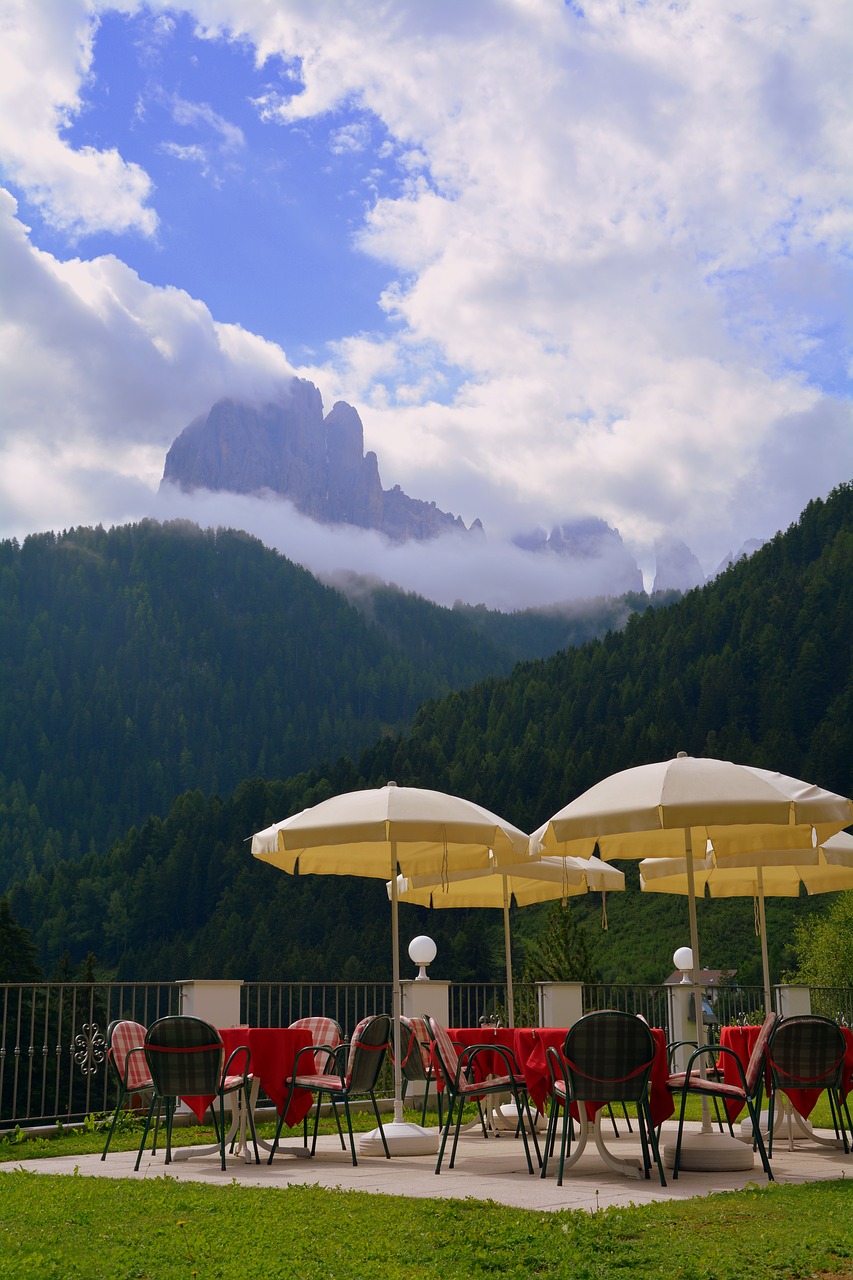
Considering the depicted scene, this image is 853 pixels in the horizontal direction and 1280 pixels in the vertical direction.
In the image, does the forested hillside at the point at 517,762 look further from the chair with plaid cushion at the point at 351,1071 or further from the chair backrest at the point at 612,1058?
the chair backrest at the point at 612,1058

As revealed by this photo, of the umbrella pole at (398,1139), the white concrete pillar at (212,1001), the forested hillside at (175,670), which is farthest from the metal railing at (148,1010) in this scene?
the forested hillside at (175,670)

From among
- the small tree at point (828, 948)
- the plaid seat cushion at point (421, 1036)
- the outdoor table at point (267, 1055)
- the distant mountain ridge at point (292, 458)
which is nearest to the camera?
the outdoor table at point (267, 1055)

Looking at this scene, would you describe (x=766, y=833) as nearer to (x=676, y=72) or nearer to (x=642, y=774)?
(x=642, y=774)

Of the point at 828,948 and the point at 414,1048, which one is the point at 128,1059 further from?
the point at 828,948

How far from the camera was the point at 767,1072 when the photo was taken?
6.78 m

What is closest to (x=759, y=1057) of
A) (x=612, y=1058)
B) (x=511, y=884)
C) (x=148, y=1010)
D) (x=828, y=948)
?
(x=612, y=1058)

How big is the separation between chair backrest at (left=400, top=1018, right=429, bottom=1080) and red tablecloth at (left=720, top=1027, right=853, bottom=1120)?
6.92 ft

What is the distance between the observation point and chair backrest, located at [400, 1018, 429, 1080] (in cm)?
820

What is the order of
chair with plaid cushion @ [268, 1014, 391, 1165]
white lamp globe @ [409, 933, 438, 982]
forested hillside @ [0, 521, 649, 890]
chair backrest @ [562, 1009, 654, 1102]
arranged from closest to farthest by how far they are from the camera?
chair backrest @ [562, 1009, 654, 1102] → chair with plaid cushion @ [268, 1014, 391, 1165] → white lamp globe @ [409, 933, 438, 982] → forested hillside @ [0, 521, 649, 890]

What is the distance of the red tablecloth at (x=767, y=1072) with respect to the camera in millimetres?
7078

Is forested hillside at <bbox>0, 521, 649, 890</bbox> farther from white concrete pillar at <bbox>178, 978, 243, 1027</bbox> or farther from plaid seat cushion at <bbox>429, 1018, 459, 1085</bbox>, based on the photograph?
plaid seat cushion at <bbox>429, 1018, 459, 1085</bbox>

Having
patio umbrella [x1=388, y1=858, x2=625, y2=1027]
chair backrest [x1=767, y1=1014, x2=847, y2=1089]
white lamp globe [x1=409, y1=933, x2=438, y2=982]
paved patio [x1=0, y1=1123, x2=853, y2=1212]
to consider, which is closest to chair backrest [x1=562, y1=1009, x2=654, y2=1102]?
paved patio [x1=0, y1=1123, x2=853, y2=1212]

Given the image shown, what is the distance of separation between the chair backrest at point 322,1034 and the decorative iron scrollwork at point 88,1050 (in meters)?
2.02

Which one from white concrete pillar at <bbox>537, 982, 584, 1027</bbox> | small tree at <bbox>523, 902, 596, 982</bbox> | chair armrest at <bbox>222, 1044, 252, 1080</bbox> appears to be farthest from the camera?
small tree at <bbox>523, 902, 596, 982</bbox>
